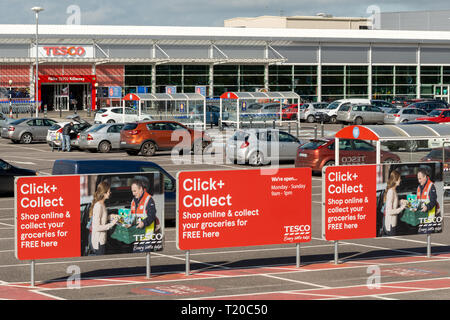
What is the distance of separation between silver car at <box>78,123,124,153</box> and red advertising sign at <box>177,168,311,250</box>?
24.8 meters

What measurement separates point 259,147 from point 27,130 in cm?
1666

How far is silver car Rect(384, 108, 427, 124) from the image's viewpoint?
176 feet

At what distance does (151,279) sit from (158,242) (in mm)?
558

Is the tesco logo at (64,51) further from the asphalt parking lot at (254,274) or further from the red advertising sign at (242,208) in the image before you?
the red advertising sign at (242,208)

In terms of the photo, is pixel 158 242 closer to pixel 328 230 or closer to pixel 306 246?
pixel 328 230

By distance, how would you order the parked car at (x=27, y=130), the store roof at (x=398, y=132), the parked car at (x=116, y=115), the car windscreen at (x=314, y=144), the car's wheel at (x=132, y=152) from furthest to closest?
the parked car at (x=116, y=115) < the parked car at (x=27, y=130) < the car's wheel at (x=132, y=152) < the car windscreen at (x=314, y=144) < the store roof at (x=398, y=132)

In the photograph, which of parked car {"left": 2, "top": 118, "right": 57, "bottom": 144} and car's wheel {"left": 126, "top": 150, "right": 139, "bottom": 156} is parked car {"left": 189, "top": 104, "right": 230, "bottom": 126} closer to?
parked car {"left": 2, "top": 118, "right": 57, "bottom": 144}

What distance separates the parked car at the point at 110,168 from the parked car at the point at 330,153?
9.53m

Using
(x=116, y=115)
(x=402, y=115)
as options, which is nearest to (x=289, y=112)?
(x=402, y=115)

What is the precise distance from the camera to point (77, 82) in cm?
7088

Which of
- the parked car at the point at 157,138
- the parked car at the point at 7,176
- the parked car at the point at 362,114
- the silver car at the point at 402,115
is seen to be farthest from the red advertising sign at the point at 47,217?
the parked car at the point at 362,114

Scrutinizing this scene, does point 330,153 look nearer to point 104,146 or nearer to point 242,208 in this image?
point 104,146

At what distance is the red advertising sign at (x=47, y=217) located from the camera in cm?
1122

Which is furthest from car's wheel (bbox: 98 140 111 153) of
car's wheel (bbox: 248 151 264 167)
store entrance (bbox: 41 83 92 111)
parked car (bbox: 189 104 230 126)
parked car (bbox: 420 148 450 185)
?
store entrance (bbox: 41 83 92 111)
